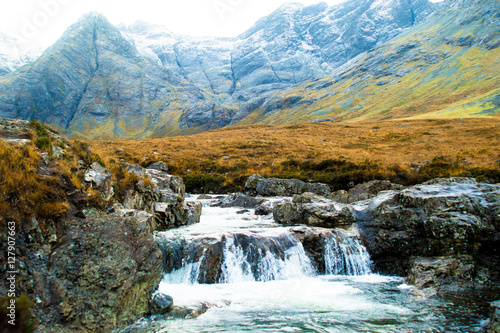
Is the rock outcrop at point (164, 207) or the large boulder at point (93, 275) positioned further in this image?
the rock outcrop at point (164, 207)

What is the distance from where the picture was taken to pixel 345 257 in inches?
606

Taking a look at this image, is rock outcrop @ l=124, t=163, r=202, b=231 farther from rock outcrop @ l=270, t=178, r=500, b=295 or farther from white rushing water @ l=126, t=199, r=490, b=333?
rock outcrop @ l=270, t=178, r=500, b=295

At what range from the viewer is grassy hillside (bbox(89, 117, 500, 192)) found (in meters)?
32.1

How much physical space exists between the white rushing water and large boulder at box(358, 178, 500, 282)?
4.43 feet

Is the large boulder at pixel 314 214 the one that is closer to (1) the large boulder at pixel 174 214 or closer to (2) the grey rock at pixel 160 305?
(1) the large boulder at pixel 174 214

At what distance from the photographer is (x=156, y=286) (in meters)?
9.90

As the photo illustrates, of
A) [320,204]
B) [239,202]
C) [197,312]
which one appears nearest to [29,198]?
[197,312]

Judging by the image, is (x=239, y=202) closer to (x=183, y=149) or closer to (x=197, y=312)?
(x=197, y=312)

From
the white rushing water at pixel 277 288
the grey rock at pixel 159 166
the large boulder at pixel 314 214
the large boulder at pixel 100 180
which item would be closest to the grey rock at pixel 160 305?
the white rushing water at pixel 277 288

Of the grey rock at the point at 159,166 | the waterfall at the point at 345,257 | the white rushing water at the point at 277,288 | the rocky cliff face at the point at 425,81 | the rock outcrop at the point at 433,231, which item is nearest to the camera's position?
the white rushing water at the point at 277,288

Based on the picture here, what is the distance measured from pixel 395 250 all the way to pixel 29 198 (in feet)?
56.6

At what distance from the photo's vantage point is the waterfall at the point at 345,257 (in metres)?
15.1

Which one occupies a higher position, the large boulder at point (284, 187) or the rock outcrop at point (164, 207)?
the large boulder at point (284, 187)

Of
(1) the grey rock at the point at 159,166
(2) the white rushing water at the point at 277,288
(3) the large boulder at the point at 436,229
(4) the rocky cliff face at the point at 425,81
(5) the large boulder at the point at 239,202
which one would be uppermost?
(4) the rocky cliff face at the point at 425,81
